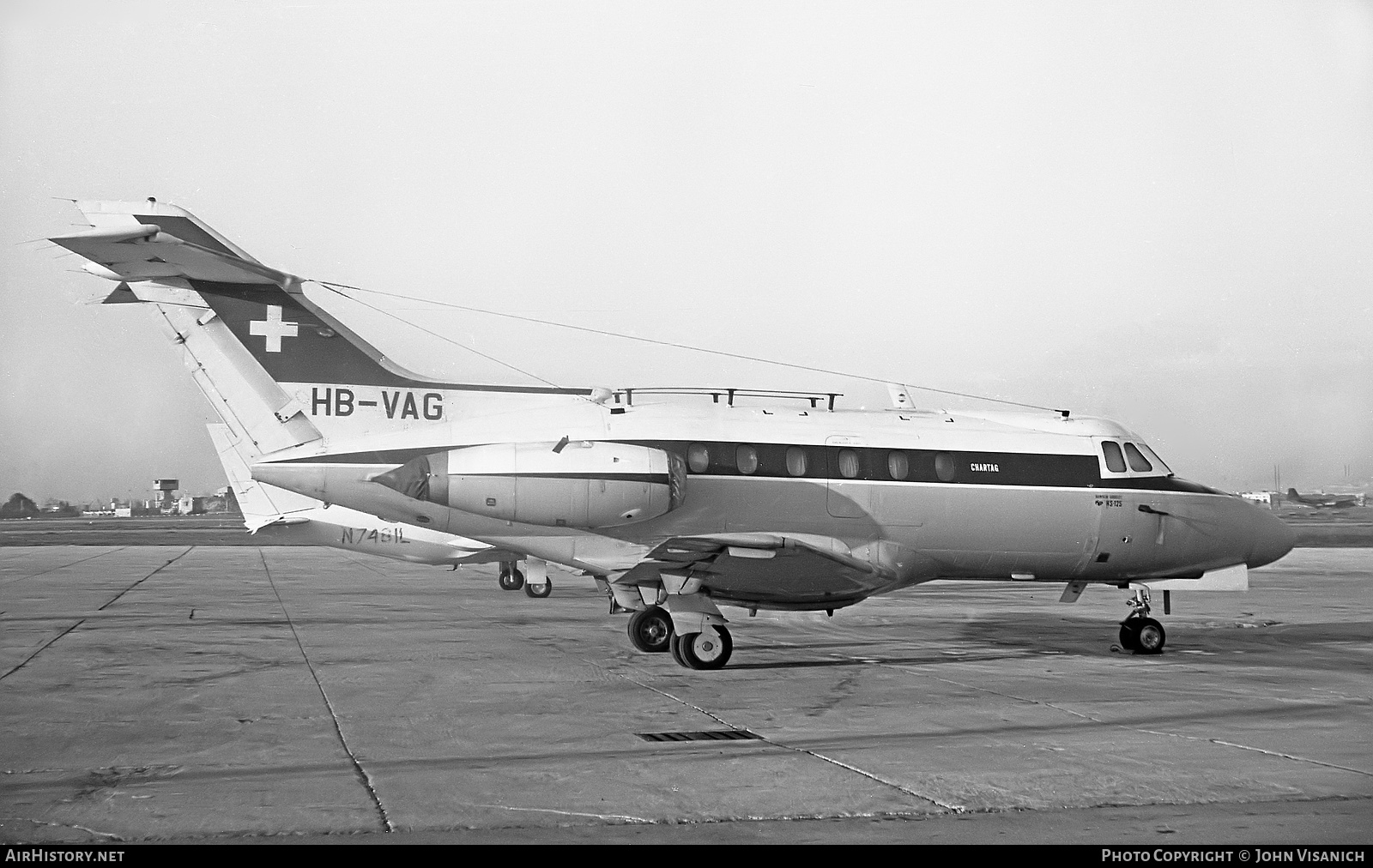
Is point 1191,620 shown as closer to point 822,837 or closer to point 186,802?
point 822,837

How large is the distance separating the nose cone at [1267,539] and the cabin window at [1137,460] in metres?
2.04

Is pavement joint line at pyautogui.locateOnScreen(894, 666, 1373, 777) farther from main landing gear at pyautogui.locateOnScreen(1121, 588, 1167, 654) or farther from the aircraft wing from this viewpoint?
main landing gear at pyautogui.locateOnScreen(1121, 588, 1167, 654)

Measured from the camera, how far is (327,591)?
2878 cm

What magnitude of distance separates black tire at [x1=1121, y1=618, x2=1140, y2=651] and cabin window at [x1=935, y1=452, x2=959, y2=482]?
366 centimetres

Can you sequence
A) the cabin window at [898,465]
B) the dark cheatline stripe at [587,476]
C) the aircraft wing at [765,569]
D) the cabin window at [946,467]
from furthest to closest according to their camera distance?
1. the cabin window at [946,467]
2. the cabin window at [898,465]
3. the aircraft wing at [765,569]
4. the dark cheatline stripe at [587,476]

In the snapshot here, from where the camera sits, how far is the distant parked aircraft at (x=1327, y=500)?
343ft

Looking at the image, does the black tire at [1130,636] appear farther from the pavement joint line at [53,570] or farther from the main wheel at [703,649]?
the pavement joint line at [53,570]

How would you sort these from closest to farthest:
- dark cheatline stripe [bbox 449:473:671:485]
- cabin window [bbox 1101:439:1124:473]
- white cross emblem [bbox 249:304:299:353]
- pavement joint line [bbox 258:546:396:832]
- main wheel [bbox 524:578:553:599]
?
pavement joint line [bbox 258:546:396:832]
dark cheatline stripe [bbox 449:473:671:485]
white cross emblem [bbox 249:304:299:353]
cabin window [bbox 1101:439:1124:473]
main wheel [bbox 524:578:553:599]

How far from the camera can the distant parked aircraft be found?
105 metres

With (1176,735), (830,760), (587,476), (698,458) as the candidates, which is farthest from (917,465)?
(830,760)

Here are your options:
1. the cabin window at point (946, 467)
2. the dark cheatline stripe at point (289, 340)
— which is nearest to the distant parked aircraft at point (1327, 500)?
the cabin window at point (946, 467)

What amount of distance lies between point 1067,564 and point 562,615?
31.9ft

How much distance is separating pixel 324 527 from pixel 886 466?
43.5 feet

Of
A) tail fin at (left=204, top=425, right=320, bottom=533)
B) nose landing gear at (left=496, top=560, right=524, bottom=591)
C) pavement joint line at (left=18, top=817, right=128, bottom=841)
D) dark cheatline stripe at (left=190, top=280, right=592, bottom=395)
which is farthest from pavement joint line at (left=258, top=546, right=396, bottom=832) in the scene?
nose landing gear at (left=496, top=560, right=524, bottom=591)
